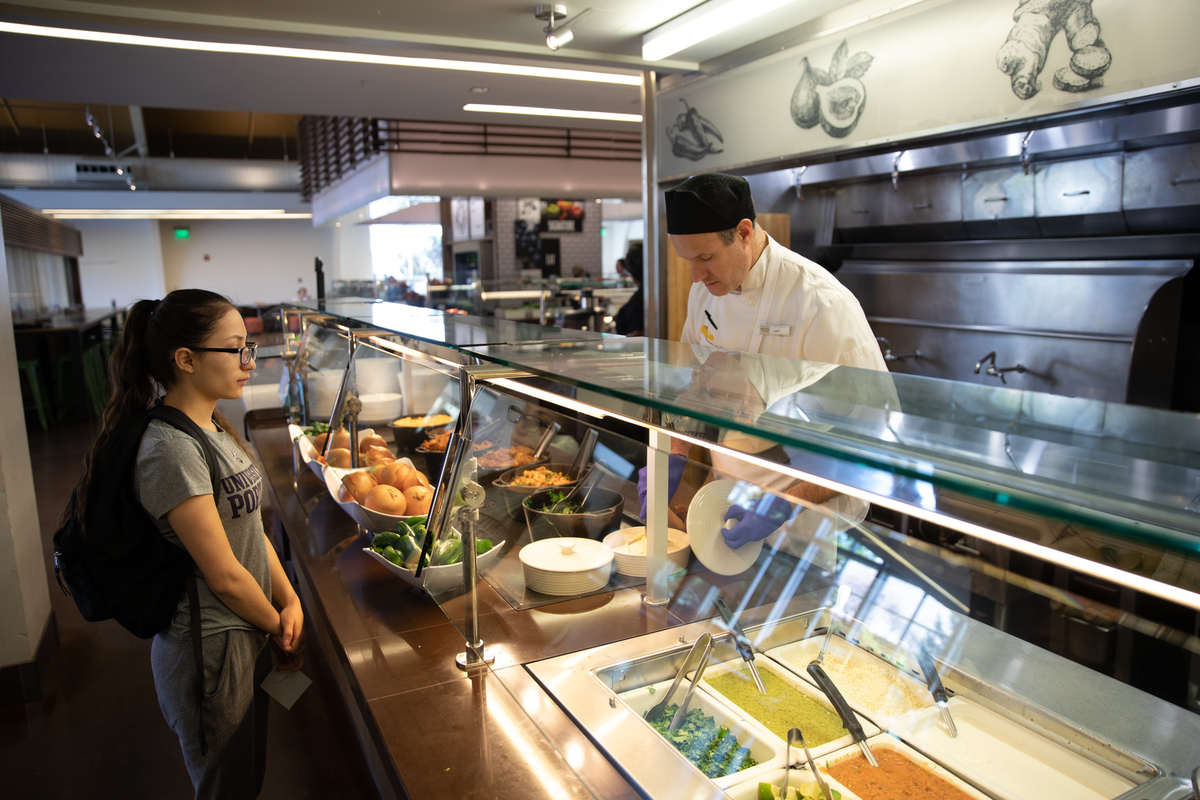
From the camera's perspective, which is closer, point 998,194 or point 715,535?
point 715,535

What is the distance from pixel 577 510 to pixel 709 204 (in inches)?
35.0

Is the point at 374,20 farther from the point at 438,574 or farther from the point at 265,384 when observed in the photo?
the point at 265,384

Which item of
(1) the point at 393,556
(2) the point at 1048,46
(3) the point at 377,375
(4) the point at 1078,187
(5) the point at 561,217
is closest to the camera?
(1) the point at 393,556

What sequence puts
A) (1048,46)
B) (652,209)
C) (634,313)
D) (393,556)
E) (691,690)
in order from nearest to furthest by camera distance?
(691,690)
(393,556)
(1048,46)
(652,209)
(634,313)

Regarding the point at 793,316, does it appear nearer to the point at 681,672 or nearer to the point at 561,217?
the point at 681,672

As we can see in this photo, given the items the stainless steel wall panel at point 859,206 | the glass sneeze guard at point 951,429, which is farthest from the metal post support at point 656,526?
the stainless steel wall panel at point 859,206

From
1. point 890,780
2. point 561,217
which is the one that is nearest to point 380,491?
point 890,780

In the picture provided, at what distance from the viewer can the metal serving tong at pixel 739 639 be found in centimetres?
121

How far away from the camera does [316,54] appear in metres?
4.11

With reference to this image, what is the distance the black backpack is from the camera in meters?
1.49

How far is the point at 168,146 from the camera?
659 inches

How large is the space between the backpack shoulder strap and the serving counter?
43cm

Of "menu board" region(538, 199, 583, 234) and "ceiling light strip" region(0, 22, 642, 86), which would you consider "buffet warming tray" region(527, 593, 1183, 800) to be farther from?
"menu board" region(538, 199, 583, 234)

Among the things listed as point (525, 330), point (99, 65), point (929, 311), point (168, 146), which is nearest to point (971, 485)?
point (525, 330)
